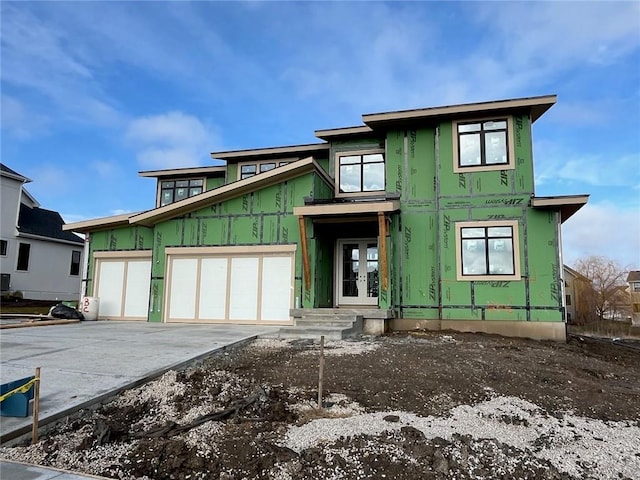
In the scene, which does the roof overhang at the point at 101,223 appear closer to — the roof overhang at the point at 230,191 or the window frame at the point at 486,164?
the roof overhang at the point at 230,191

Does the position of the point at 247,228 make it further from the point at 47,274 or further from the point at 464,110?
the point at 47,274

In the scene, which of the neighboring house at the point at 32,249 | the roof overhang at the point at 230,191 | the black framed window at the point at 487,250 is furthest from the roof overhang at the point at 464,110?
the neighboring house at the point at 32,249

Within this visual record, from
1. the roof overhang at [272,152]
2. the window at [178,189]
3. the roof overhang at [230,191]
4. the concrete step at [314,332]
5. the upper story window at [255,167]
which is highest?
the roof overhang at [272,152]

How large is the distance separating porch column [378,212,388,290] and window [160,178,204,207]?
8.88m

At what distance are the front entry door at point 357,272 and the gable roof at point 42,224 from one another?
18.3 m

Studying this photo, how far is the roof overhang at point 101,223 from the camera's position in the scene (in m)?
14.4

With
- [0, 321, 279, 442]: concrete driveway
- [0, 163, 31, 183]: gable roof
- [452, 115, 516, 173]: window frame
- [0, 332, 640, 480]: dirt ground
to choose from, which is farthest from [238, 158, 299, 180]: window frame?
[0, 163, 31, 183]: gable roof

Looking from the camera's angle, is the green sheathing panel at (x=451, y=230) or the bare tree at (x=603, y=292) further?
the bare tree at (x=603, y=292)

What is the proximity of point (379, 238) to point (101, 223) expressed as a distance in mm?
9810

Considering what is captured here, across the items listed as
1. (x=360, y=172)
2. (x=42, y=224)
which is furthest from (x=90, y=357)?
(x=42, y=224)

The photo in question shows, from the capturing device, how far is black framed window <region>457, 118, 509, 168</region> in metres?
11.6

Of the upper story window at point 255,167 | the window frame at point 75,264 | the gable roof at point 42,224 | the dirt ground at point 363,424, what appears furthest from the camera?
the window frame at point 75,264

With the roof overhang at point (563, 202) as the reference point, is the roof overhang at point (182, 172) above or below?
above

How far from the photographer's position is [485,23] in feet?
35.0
